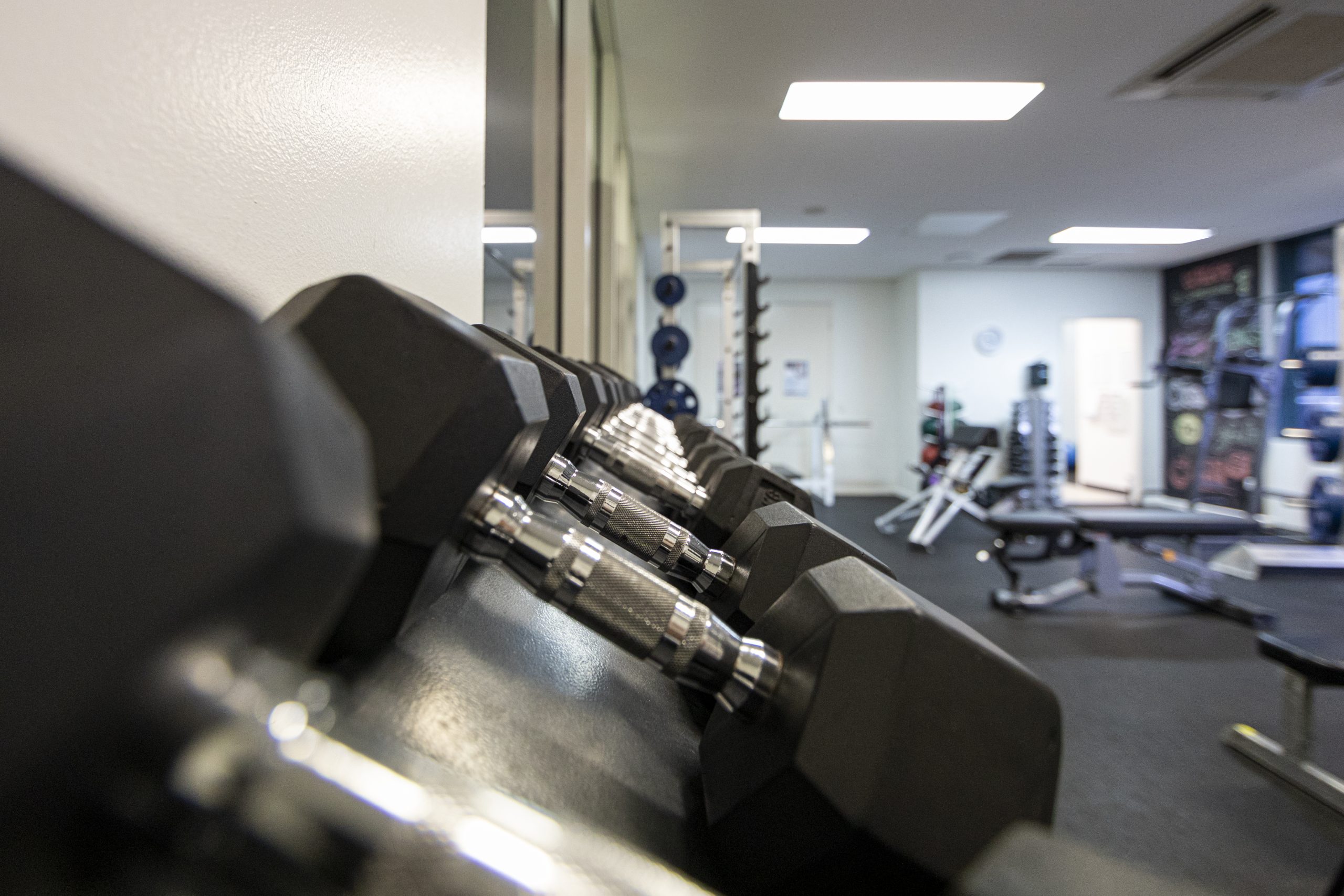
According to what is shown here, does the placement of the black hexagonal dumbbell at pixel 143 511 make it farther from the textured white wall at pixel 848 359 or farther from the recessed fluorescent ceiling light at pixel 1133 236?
the textured white wall at pixel 848 359

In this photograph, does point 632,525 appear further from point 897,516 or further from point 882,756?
point 897,516

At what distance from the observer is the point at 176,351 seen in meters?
0.09

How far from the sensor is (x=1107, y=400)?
810 centimetres

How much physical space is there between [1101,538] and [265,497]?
4223 millimetres

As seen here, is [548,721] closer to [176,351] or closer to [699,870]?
[699,870]

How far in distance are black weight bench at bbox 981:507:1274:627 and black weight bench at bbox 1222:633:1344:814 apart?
149 centimetres

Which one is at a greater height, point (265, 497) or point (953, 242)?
point (953, 242)

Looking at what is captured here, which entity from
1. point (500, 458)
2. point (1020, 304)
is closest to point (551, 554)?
point (500, 458)

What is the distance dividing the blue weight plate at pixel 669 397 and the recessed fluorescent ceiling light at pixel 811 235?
2.96 m

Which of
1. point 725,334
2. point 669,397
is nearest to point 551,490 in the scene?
point 669,397

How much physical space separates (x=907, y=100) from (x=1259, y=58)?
4.64 ft

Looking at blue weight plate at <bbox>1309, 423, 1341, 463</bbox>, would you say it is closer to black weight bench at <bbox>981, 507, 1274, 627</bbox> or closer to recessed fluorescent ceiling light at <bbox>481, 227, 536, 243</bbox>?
black weight bench at <bbox>981, 507, 1274, 627</bbox>

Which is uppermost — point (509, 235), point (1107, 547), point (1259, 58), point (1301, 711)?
point (1259, 58)

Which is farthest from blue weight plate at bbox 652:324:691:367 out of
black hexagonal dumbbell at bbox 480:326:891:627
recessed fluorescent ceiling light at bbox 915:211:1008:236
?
recessed fluorescent ceiling light at bbox 915:211:1008:236
